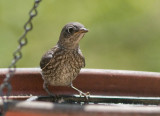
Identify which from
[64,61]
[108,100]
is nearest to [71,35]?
[64,61]

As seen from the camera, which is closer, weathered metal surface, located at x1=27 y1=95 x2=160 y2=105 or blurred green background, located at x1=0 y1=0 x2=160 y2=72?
weathered metal surface, located at x1=27 y1=95 x2=160 y2=105

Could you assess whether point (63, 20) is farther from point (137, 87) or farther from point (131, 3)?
point (137, 87)

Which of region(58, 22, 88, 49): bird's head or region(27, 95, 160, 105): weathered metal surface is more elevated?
region(58, 22, 88, 49): bird's head

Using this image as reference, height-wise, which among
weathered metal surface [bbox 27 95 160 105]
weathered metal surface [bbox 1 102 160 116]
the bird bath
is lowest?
weathered metal surface [bbox 1 102 160 116]

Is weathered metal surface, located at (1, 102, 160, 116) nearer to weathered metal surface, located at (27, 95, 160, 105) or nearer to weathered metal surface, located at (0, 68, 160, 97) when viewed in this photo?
weathered metal surface, located at (27, 95, 160, 105)

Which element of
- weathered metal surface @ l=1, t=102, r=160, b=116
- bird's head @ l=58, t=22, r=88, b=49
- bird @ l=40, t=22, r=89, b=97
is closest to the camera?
weathered metal surface @ l=1, t=102, r=160, b=116

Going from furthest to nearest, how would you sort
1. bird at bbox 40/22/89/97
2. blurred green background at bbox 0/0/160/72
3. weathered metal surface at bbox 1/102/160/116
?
blurred green background at bbox 0/0/160/72 < bird at bbox 40/22/89/97 < weathered metal surface at bbox 1/102/160/116

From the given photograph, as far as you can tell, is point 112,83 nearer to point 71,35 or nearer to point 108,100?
point 108,100

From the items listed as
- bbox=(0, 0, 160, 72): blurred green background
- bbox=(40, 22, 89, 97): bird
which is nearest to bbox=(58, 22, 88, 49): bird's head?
bbox=(40, 22, 89, 97): bird
